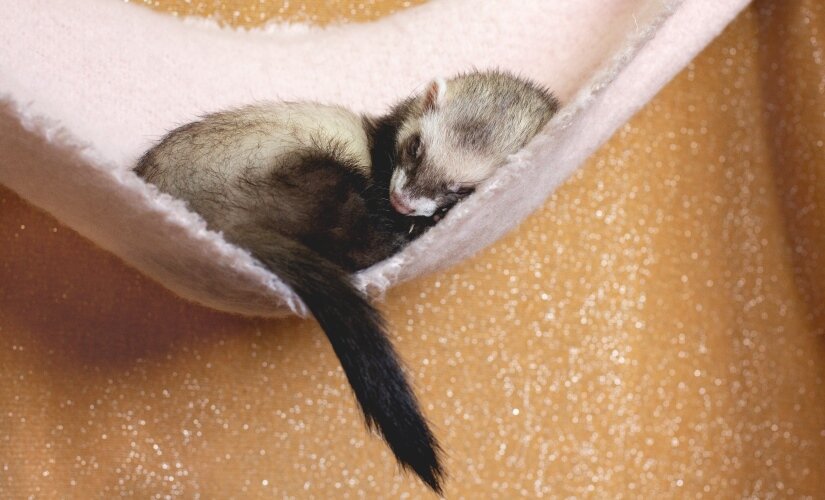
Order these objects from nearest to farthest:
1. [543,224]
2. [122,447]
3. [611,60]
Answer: [611,60] < [122,447] < [543,224]

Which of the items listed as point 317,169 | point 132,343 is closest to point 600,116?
point 317,169

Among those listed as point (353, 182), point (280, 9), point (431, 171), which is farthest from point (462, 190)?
point (280, 9)

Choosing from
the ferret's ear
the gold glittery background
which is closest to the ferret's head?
the ferret's ear

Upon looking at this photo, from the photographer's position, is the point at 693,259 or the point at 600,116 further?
the point at 693,259

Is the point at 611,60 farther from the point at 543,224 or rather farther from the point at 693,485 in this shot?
the point at 693,485

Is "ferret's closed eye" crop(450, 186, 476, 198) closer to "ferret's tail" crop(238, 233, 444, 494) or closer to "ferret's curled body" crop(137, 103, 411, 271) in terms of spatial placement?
"ferret's curled body" crop(137, 103, 411, 271)

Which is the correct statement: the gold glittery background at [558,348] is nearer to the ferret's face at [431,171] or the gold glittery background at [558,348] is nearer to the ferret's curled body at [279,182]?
the ferret's face at [431,171]

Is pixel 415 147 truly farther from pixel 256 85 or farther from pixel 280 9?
pixel 280 9
